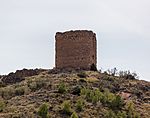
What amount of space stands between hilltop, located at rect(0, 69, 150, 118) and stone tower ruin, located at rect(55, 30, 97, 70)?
1159 mm

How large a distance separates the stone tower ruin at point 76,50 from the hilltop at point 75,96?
3.80 feet

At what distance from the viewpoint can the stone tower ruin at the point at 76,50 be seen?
64688mm

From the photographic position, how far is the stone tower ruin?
64688mm

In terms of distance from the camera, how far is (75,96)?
181 ft

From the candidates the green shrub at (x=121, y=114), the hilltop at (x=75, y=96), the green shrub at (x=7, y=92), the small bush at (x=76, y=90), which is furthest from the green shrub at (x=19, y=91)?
the green shrub at (x=121, y=114)

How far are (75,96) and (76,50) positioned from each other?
10697 millimetres

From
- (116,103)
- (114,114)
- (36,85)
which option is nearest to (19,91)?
(36,85)

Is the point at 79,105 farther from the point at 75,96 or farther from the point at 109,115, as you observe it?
the point at 75,96

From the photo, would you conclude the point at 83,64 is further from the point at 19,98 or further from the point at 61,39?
the point at 19,98

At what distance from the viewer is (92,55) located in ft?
214

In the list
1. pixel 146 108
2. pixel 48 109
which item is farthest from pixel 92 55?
pixel 48 109

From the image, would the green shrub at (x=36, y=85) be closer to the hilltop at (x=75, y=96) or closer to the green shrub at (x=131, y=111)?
the hilltop at (x=75, y=96)

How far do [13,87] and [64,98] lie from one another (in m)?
7.81

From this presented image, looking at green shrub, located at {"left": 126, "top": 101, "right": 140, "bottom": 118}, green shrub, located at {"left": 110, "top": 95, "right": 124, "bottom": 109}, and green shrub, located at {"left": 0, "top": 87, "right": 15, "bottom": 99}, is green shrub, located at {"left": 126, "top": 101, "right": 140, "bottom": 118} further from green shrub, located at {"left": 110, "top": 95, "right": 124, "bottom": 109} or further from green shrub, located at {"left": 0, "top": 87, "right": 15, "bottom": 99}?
green shrub, located at {"left": 0, "top": 87, "right": 15, "bottom": 99}
